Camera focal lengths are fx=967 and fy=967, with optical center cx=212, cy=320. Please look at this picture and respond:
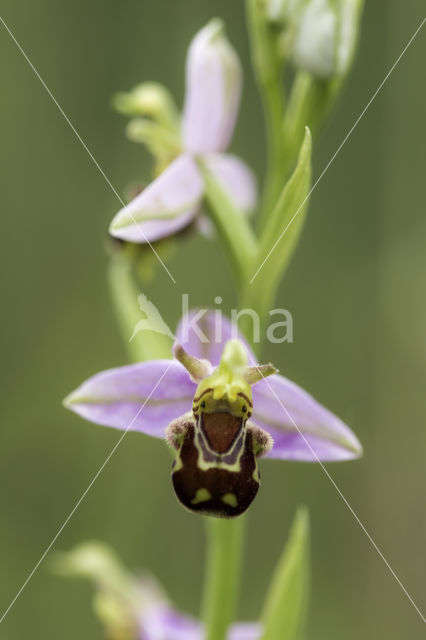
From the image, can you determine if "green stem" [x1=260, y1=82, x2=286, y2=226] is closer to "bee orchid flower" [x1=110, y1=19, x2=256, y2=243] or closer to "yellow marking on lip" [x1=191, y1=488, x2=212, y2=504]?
"bee orchid flower" [x1=110, y1=19, x2=256, y2=243]

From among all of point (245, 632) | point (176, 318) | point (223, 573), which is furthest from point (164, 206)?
point (176, 318)

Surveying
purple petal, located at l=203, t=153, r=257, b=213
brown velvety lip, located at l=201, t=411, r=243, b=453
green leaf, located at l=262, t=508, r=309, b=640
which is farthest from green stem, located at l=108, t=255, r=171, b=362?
green leaf, located at l=262, t=508, r=309, b=640

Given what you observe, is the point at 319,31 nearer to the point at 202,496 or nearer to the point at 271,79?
the point at 271,79

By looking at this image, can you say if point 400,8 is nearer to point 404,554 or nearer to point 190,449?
point 404,554

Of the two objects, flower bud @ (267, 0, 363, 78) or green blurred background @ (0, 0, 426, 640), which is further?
green blurred background @ (0, 0, 426, 640)

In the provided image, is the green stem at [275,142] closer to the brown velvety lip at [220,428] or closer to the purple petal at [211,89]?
the purple petal at [211,89]

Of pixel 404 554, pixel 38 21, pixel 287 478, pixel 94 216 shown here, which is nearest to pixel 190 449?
pixel 404 554
